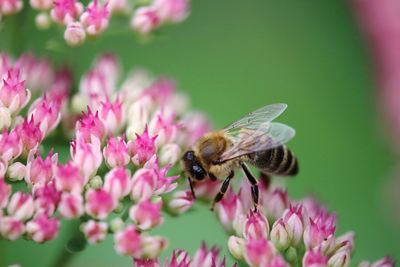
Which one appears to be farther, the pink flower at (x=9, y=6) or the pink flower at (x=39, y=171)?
the pink flower at (x=9, y=6)

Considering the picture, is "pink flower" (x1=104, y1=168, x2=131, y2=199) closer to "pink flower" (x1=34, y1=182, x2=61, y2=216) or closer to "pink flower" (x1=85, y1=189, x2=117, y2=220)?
"pink flower" (x1=85, y1=189, x2=117, y2=220)

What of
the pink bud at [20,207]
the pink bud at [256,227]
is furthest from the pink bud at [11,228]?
the pink bud at [256,227]

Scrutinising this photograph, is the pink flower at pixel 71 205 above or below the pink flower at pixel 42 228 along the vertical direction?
above

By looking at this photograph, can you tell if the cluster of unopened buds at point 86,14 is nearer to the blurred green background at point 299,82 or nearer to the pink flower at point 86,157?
the pink flower at point 86,157

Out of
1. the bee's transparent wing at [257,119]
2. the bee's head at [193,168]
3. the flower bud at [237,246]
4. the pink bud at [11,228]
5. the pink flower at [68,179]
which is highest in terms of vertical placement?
the bee's transparent wing at [257,119]

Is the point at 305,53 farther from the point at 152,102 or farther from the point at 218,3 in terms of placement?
the point at 152,102

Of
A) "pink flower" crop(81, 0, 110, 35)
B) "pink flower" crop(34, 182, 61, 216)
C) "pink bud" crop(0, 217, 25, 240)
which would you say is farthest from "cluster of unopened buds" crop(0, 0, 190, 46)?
"pink bud" crop(0, 217, 25, 240)
